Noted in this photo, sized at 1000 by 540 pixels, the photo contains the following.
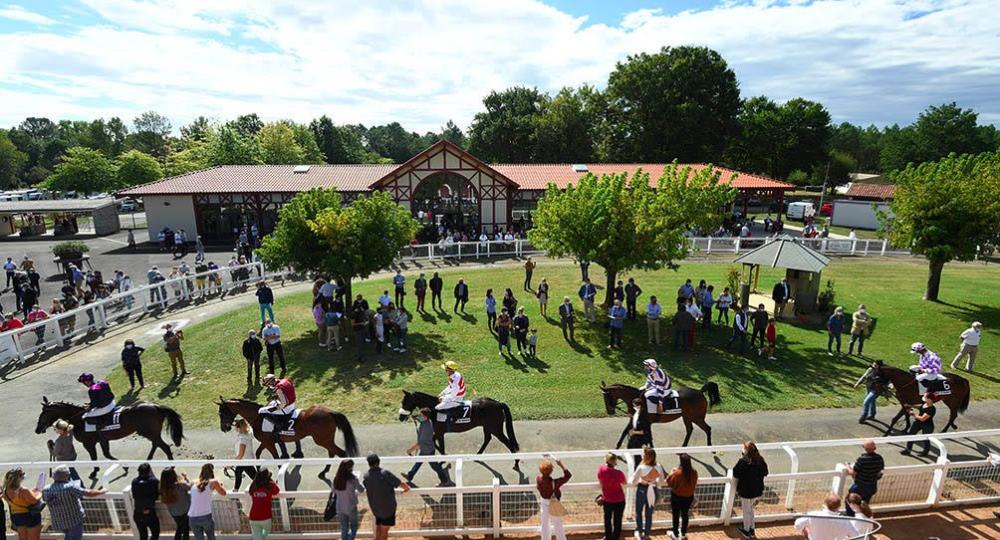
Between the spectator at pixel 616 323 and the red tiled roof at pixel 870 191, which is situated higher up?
the red tiled roof at pixel 870 191

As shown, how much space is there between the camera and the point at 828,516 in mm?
5562

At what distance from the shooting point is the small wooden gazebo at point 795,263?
1711 cm

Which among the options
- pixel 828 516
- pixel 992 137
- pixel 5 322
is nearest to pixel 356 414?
pixel 828 516

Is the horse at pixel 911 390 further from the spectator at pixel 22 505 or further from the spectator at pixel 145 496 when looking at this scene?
the spectator at pixel 22 505

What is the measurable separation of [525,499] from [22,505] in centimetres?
660

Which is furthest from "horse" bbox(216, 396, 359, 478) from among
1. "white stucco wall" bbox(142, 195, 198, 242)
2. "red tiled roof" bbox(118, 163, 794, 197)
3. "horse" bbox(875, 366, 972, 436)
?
"white stucco wall" bbox(142, 195, 198, 242)

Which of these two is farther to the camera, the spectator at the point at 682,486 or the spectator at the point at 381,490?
the spectator at the point at 682,486

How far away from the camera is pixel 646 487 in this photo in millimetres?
6938

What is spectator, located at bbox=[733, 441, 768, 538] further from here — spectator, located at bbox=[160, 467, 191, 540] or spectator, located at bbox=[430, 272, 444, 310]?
spectator, located at bbox=[430, 272, 444, 310]

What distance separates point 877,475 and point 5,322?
2066cm

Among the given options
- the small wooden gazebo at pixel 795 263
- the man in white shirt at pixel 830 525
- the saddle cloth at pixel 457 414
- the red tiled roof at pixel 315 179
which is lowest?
the saddle cloth at pixel 457 414

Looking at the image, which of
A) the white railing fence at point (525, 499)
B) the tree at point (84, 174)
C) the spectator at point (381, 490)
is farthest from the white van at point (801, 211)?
the tree at point (84, 174)

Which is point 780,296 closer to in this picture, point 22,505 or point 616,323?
point 616,323

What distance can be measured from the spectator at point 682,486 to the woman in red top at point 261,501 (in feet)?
17.0
